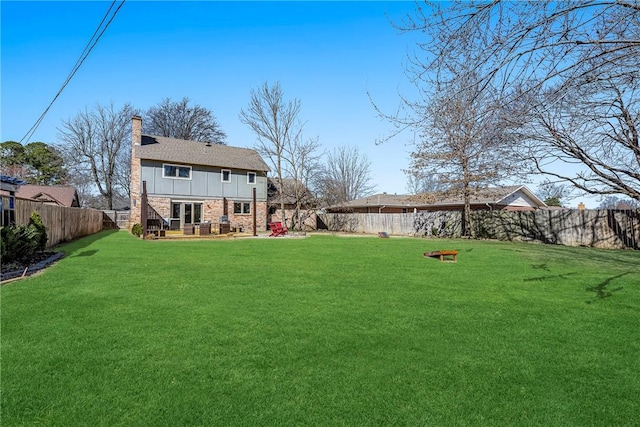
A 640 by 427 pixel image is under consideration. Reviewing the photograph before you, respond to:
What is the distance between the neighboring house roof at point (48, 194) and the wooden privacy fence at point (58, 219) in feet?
36.5

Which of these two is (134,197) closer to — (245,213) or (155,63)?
(245,213)

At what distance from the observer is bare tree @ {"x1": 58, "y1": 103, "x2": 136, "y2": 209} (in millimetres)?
38156

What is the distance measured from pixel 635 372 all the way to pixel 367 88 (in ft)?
13.6

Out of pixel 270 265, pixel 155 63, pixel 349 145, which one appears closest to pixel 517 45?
pixel 270 265

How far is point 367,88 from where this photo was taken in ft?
16.4

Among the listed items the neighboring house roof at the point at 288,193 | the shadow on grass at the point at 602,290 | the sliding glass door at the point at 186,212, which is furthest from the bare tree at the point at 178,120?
the shadow on grass at the point at 602,290

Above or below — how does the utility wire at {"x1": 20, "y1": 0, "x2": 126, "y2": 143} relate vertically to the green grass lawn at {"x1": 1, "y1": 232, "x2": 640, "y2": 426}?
above

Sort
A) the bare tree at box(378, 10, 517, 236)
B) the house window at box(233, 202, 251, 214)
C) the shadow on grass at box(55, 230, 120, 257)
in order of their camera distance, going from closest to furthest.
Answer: the bare tree at box(378, 10, 517, 236)
the shadow on grass at box(55, 230, 120, 257)
the house window at box(233, 202, 251, 214)

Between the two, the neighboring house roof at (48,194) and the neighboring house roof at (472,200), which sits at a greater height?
the neighboring house roof at (48,194)

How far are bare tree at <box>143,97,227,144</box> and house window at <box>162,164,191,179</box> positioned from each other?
18.7 meters

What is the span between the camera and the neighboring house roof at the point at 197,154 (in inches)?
993

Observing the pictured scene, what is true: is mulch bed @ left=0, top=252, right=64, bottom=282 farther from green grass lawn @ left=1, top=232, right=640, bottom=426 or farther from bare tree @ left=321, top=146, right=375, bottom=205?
bare tree @ left=321, top=146, right=375, bottom=205

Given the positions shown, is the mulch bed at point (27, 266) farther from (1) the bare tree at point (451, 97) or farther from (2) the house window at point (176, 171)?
(2) the house window at point (176, 171)

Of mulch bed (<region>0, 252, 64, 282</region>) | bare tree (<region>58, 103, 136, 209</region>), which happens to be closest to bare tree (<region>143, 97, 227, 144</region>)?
bare tree (<region>58, 103, 136, 209</region>)
